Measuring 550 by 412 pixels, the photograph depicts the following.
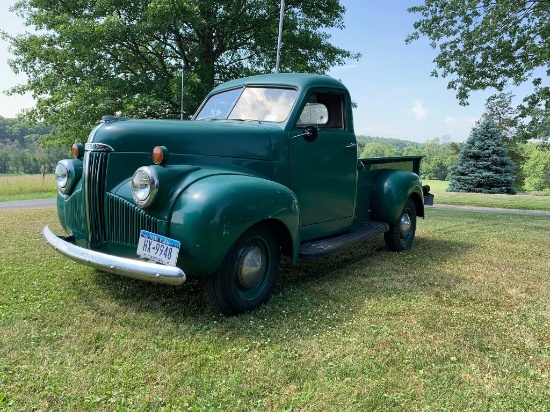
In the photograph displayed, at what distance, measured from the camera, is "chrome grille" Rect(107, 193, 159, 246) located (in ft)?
9.53

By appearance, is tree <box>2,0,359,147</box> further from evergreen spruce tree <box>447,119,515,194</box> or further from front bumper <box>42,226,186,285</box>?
evergreen spruce tree <box>447,119,515,194</box>

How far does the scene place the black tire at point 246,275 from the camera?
9.80 feet

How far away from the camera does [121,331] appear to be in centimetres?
280

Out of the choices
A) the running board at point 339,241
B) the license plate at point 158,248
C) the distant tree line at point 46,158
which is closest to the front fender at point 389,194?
the running board at point 339,241

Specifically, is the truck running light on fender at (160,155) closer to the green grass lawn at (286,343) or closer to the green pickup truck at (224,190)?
the green pickup truck at (224,190)

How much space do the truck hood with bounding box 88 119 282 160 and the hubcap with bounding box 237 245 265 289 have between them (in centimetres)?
88

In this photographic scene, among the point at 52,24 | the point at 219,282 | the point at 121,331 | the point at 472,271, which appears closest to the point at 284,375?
the point at 219,282

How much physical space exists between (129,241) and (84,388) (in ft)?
3.68

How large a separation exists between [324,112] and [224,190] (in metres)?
2.05

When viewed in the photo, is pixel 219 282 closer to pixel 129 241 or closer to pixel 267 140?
pixel 129 241

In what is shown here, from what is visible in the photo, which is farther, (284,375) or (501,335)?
(501,335)

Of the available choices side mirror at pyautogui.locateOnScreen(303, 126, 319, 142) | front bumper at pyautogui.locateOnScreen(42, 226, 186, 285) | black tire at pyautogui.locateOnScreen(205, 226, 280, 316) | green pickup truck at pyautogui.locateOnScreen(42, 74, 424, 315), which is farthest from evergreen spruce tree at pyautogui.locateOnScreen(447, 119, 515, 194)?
front bumper at pyautogui.locateOnScreen(42, 226, 186, 285)

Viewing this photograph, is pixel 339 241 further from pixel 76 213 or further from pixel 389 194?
pixel 76 213

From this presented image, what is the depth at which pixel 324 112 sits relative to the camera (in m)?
4.47
